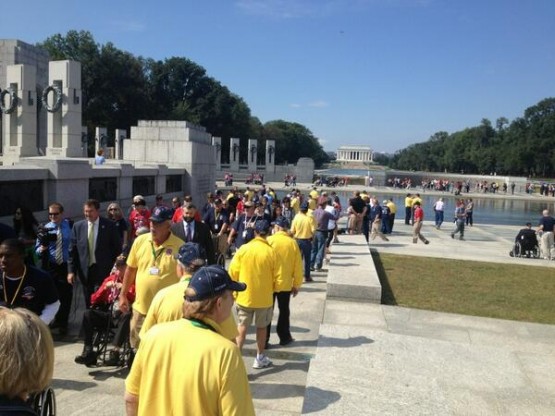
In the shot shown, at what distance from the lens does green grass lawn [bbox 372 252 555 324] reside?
29.8 ft

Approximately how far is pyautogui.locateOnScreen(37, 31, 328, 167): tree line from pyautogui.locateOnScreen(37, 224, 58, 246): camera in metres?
58.0

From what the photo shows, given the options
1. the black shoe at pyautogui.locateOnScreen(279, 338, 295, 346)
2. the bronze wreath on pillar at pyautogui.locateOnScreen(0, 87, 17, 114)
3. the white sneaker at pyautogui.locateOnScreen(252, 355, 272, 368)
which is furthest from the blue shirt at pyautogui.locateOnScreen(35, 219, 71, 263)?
the bronze wreath on pillar at pyautogui.locateOnScreen(0, 87, 17, 114)

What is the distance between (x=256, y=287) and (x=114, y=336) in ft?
5.53

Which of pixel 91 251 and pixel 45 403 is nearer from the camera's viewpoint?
pixel 45 403

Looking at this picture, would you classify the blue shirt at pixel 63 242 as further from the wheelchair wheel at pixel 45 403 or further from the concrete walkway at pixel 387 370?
the wheelchair wheel at pixel 45 403

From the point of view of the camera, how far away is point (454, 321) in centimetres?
815

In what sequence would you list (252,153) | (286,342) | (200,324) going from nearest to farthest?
(200,324)
(286,342)
(252,153)

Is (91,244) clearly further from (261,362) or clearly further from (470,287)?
(470,287)

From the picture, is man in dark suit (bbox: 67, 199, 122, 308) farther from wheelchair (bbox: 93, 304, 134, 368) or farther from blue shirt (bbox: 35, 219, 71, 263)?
wheelchair (bbox: 93, 304, 134, 368)

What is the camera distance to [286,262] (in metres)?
Result: 6.52

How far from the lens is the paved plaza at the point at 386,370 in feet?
15.1

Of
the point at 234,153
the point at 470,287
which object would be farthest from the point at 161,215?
the point at 234,153

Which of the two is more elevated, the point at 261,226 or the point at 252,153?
the point at 252,153

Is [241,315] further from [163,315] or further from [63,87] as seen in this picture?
[63,87]
